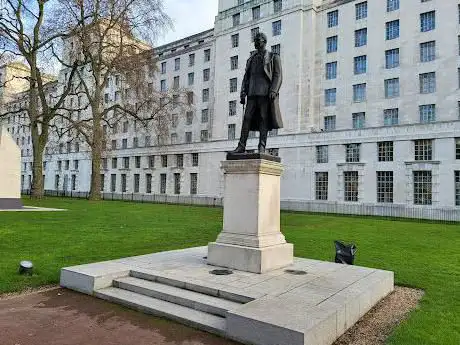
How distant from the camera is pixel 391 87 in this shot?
1558 inches

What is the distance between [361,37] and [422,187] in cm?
1728

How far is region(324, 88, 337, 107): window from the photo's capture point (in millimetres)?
43338

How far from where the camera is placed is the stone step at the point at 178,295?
20.1 ft

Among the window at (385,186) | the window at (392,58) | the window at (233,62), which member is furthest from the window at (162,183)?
the window at (392,58)

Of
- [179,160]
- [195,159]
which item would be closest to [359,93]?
[195,159]

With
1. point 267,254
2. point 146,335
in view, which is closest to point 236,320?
point 146,335

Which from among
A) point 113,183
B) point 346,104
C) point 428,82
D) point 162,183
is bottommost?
point 113,183

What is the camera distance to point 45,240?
41.9 feet

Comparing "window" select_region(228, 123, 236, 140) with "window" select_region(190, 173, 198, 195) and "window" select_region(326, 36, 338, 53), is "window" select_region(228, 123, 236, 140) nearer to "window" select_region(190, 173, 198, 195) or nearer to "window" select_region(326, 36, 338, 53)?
"window" select_region(190, 173, 198, 195)

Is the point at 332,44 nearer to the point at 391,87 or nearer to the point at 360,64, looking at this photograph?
the point at 360,64

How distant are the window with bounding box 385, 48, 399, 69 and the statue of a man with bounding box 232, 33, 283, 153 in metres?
34.8

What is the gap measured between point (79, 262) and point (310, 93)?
127 feet

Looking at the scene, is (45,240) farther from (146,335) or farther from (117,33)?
(117,33)

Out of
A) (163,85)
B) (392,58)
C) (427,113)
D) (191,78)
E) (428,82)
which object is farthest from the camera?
(163,85)
